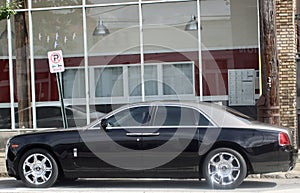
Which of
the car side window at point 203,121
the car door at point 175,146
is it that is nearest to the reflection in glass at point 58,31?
the car door at point 175,146

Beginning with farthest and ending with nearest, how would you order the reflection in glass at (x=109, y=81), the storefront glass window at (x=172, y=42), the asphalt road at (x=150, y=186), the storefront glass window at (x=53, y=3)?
the storefront glass window at (x=53, y=3) < the reflection in glass at (x=109, y=81) < the storefront glass window at (x=172, y=42) < the asphalt road at (x=150, y=186)

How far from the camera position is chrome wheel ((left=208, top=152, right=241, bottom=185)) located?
904cm

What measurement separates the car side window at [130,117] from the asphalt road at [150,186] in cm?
115

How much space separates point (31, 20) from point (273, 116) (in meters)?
7.55

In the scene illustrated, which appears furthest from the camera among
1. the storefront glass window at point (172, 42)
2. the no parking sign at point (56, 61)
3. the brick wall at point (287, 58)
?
the storefront glass window at point (172, 42)

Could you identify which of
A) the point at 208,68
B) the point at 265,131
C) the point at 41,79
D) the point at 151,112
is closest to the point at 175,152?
the point at 151,112

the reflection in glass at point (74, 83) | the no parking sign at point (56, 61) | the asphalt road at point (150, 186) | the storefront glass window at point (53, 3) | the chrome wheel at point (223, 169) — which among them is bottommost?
the asphalt road at point (150, 186)

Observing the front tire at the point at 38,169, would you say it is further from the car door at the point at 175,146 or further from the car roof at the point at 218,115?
the car roof at the point at 218,115

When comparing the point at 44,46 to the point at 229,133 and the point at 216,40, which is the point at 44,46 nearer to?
the point at 216,40

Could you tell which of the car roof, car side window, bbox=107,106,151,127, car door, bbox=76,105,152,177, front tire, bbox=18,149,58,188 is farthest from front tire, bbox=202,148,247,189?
front tire, bbox=18,149,58,188

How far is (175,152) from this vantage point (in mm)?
9141

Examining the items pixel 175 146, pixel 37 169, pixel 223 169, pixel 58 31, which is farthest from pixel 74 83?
pixel 223 169

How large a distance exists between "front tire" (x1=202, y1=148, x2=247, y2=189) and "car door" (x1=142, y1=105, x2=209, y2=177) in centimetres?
22

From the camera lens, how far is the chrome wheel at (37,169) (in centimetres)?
956
